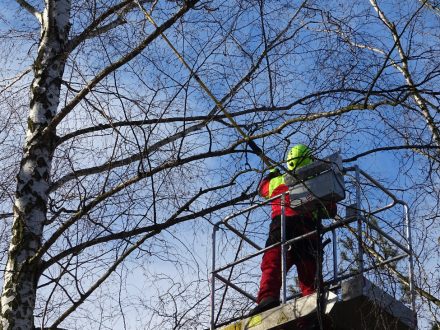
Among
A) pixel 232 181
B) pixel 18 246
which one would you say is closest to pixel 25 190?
pixel 18 246

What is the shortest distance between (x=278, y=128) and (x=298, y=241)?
1131 millimetres

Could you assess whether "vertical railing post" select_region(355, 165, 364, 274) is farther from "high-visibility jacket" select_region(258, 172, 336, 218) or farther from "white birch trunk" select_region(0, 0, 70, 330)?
"white birch trunk" select_region(0, 0, 70, 330)

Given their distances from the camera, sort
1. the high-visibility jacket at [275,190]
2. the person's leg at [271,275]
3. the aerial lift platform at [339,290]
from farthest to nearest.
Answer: the high-visibility jacket at [275,190], the person's leg at [271,275], the aerial lift platform at [339,290]

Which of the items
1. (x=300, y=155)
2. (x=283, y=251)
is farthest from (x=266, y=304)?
(x=300, y=155)

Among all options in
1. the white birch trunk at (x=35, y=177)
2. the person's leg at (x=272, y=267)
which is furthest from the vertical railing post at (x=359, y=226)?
the white birch trunk at (x=35, y=177)

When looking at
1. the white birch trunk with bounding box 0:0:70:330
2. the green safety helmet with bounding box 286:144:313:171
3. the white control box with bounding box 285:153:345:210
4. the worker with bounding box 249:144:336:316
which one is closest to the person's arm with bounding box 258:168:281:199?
the worker with bounding box 249:144:336:316

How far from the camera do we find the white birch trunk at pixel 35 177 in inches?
300

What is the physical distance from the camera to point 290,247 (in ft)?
28.3

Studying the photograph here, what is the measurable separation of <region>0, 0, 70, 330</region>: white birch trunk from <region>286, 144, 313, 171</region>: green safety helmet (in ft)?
6.93

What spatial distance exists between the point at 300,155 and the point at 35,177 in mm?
2266

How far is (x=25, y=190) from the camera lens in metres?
8.11

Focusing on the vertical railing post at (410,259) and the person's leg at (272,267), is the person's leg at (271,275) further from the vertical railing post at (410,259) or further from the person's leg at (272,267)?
the vertical railing post at (410,259)

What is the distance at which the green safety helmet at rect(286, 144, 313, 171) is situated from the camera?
7.85m

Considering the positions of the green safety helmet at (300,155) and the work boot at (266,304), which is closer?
the green safety helmet at (300,155)
